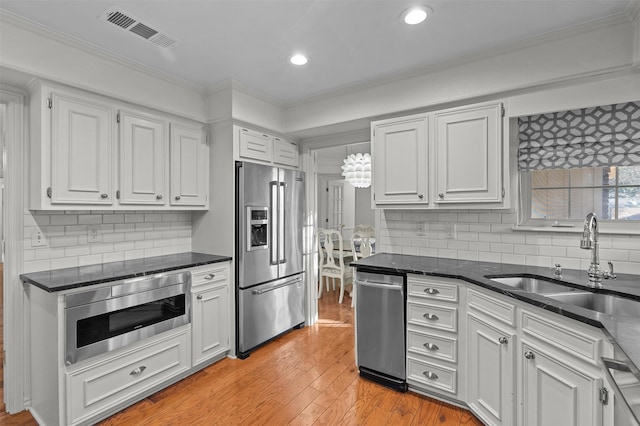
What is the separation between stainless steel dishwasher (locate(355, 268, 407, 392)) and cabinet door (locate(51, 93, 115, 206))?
2.10 m

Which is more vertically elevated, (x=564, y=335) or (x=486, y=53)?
(x=486, y=53)

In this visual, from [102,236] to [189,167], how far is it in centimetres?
93

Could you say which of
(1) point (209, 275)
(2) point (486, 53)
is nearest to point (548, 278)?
(2) point (486, 53)

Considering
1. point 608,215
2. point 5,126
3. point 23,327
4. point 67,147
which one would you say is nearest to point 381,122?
point 608,215

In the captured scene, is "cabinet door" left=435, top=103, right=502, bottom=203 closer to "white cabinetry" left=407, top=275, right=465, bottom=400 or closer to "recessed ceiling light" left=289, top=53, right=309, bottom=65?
"white cabinetry" left=407, top=275, right=465, bottom=400

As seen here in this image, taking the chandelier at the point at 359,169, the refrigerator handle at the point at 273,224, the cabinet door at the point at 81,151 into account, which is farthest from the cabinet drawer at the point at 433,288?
the chandelier at the point at 359,169

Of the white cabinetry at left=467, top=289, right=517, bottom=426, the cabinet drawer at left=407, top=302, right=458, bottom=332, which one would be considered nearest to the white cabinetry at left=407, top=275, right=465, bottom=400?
the cabinet drawer at left=407, top=302, right=458, bottom=332

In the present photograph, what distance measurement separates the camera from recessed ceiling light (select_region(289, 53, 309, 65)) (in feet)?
8.35

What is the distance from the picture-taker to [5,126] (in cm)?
233

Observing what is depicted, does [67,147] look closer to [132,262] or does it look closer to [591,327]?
[132,262]

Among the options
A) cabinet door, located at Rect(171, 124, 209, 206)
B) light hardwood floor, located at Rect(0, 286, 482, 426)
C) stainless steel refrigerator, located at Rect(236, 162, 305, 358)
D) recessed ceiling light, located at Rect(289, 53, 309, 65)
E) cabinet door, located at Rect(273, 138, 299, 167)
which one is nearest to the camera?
light hardwood floor, located at Rect(0, 286, 482, 426)

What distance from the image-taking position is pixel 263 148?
3.42 m

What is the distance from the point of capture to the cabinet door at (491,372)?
1.85 m

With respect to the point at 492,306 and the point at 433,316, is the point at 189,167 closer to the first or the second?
the point at 433,316
